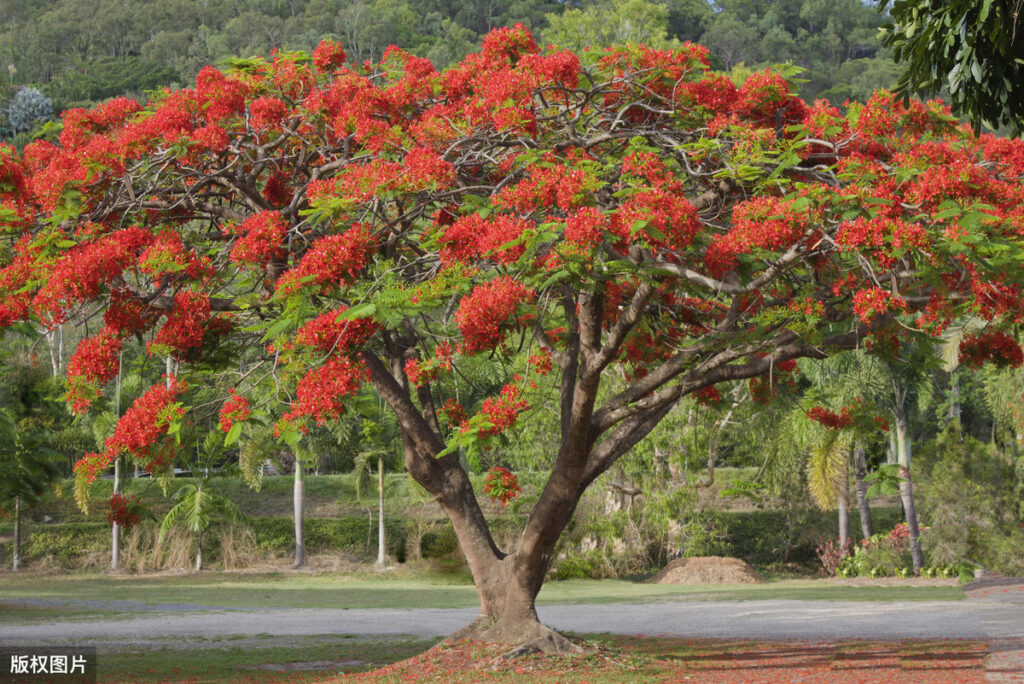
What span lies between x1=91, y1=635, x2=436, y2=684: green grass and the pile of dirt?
11052 mm

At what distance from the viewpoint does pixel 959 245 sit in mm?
7117

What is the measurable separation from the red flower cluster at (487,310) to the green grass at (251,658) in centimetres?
422

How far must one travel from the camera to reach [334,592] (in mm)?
23297

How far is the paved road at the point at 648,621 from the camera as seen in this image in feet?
45.5

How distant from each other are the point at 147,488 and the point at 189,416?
2123 cm

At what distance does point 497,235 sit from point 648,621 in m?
9.92

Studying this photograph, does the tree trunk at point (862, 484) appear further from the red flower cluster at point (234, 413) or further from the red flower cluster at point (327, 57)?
the red flower cluster at point (234, 413)

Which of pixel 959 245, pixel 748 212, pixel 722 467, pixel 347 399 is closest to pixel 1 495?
pixel 347 399

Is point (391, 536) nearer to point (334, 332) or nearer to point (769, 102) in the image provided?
point (769, 102)

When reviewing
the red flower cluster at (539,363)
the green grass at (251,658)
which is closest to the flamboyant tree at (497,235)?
the red flower cluster at (539,363)

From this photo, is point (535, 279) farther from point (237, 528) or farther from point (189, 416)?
point (237, 528)

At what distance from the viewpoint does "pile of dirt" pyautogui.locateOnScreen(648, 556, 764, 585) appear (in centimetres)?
2383

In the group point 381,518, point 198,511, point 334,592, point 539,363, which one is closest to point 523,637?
point 539,363

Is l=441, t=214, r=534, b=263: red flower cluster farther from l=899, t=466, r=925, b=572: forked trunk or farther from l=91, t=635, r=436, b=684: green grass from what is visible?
l=899, t=466, r=925, b=572: forked trunk
